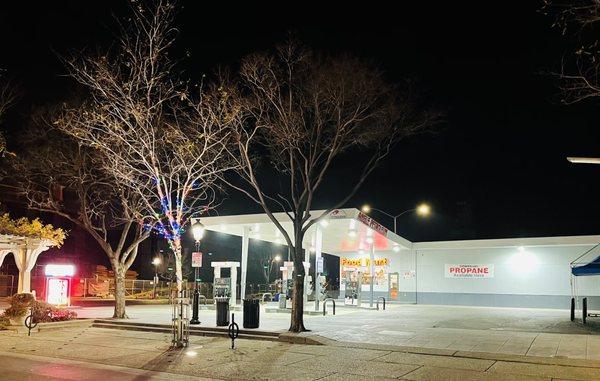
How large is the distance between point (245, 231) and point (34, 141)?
11037mm

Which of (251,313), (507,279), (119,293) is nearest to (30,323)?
(119,293)

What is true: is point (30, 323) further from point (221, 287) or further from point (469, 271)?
point (469, 271)

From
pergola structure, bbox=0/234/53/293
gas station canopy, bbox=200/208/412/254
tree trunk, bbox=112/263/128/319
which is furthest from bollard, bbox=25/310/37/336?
gas station canopy, bbox=200/208/412/254

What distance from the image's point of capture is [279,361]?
12.8 metres

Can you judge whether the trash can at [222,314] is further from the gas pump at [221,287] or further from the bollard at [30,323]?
the gas pump at [221,287]

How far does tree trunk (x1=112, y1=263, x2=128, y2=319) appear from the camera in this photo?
21953mm

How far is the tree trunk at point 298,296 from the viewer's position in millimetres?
16938

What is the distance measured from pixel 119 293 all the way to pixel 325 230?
35.9 ft

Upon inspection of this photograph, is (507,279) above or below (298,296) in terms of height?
below

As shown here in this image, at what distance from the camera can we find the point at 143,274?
6188 centimetres

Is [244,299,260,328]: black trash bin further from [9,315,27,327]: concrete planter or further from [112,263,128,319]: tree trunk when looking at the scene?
[9,315,27,327]: concrete planter

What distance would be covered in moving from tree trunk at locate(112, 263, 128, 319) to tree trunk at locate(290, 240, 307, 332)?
8.52 metres

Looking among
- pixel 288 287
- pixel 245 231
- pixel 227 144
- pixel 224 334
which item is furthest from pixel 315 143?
pixel 288 287

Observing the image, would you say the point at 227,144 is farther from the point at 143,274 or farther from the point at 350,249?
the point at 143,274
